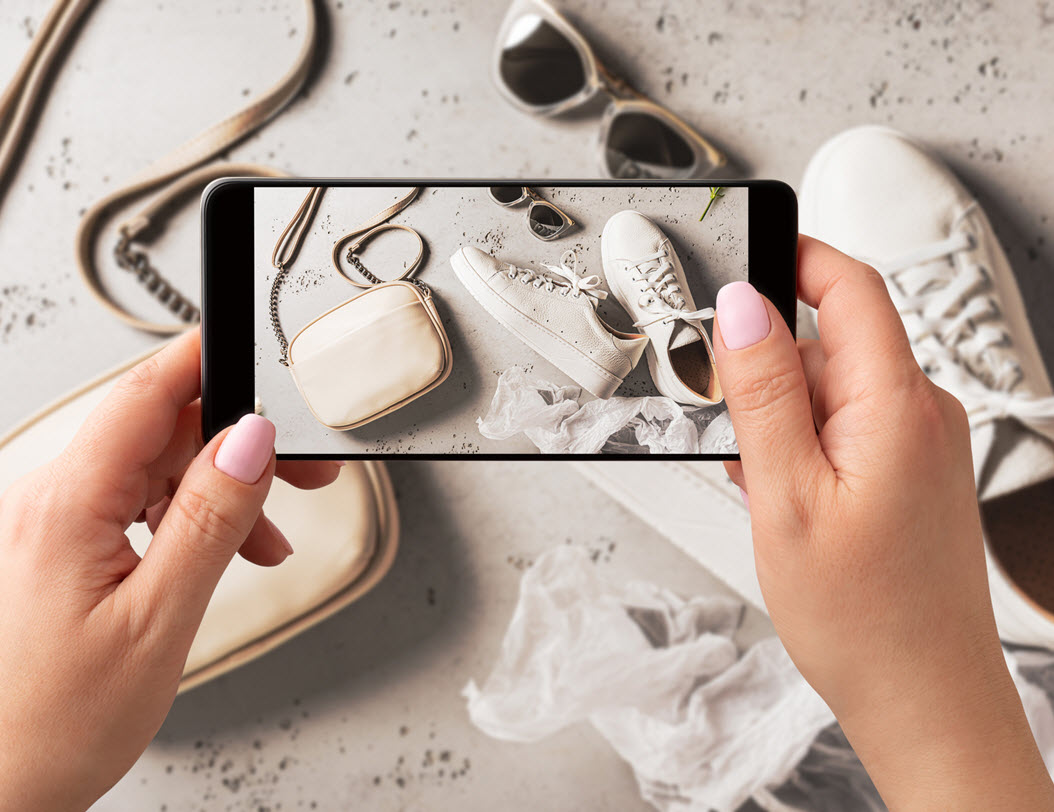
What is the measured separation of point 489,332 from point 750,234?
209 millimetres

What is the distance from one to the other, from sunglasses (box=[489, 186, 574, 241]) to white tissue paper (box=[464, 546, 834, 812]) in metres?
0.51

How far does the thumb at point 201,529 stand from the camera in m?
0.41

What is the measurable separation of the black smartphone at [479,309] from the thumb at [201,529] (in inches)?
2.4

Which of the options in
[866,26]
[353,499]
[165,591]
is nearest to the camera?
[165,591]

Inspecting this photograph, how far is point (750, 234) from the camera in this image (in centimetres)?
48

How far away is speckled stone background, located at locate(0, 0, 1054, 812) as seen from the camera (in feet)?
2.86

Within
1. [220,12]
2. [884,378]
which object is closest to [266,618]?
[884,378]

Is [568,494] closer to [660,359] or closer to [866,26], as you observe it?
[660,359]

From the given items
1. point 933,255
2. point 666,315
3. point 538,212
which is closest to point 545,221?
point 538,212

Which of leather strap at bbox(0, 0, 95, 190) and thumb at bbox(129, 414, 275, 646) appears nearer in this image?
thumb at bbox(129, 414, 275, 646)

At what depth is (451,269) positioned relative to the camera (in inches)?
19.7

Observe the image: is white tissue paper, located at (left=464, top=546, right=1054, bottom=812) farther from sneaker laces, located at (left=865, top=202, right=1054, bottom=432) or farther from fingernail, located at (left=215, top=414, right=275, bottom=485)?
fingernail, located at (left=215, top=414, right=275, bottom=485)

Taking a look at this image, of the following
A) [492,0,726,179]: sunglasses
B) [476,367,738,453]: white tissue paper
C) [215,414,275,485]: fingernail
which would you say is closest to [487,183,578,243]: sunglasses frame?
[476,367,738,453]: white tissue paper

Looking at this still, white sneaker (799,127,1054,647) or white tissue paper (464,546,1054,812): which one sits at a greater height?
white sneaker (799,127,1054,647)
